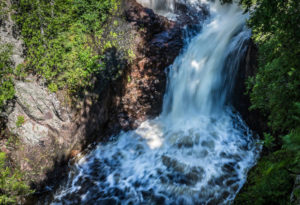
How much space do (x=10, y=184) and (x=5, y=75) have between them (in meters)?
2.78

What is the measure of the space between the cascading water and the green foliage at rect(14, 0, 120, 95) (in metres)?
2.78

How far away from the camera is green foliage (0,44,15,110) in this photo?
16.4ft

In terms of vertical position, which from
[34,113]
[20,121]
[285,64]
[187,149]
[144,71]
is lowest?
[187,149]

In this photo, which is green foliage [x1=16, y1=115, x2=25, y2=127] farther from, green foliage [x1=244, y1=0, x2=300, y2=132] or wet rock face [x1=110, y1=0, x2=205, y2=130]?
green foliage [x1=244, y1=0, x2=300, y2=132]

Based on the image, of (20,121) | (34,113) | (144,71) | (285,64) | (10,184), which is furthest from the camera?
(144,71)

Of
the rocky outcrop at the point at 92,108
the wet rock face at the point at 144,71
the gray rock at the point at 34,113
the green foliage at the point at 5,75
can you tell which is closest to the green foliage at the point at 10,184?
the rocky outcrop at the point at 92,108

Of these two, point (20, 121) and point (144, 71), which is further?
point (144, 71)

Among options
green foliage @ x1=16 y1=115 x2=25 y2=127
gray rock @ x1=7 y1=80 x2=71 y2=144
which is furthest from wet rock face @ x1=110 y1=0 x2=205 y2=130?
green foliage @ x1=16 y1=115 x2=25 y2=127

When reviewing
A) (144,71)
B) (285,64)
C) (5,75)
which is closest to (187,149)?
(144,71)

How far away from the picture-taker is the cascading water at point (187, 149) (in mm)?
5477

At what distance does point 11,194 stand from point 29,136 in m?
1.49

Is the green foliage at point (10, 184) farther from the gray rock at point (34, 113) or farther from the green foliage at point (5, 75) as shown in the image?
the green foliage at point (5, 75)

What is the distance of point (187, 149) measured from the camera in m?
6.82

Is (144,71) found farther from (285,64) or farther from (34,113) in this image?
(285,64)
